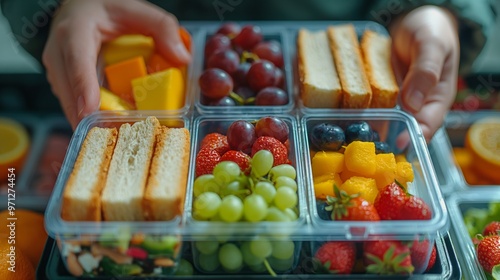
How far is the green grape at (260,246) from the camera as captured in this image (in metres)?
0.86

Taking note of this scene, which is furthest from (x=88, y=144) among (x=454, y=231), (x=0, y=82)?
(x=0, y=82)

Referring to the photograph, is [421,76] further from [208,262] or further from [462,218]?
[208,262]

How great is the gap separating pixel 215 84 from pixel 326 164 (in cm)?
35

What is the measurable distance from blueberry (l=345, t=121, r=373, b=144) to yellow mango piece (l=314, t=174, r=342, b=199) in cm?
11

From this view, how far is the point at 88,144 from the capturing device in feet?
3.30

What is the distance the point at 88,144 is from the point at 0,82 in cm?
103

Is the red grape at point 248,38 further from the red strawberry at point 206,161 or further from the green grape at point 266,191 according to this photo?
the green grape at point 266,191

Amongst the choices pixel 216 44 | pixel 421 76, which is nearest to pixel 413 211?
pixel 421 76

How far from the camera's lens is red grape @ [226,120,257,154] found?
103 centimetres

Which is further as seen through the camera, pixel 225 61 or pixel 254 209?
pixel 225 61

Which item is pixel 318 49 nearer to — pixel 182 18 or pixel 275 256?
pixel 182 18

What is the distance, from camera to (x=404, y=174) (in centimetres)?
101

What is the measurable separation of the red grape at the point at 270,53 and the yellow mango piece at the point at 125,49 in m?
0.28

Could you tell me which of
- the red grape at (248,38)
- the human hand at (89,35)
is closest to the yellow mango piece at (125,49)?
the human hand at (89,35)
